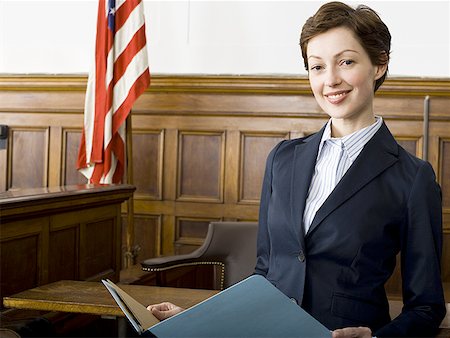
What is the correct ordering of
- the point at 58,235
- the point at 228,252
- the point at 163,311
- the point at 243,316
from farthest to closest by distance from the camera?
1. the point at 228,252
2. the point at 58,235
3. the point at 163,311
4. the point at 243,316

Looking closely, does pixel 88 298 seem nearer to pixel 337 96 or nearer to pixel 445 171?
pixel 337 96

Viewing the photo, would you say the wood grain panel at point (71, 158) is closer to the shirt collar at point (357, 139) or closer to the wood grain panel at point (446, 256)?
the wood grain panel at point (446, 256)

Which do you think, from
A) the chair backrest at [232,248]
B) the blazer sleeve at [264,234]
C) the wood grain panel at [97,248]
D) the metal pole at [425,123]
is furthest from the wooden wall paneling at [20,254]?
the metal pole at [425,123]

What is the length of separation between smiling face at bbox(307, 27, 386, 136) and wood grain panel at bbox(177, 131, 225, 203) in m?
3.63

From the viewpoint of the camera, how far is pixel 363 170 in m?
1.93

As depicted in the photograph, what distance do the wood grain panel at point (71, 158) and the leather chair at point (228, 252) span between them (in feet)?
6.73

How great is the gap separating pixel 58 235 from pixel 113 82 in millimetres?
2065

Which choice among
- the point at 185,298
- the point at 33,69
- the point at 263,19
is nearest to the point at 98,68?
the point at 33,69

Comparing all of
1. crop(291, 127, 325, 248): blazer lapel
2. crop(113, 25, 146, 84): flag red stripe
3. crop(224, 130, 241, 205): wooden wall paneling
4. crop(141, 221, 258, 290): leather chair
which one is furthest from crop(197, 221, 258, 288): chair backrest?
crop(291, 127, 325, 248): blazer lapel

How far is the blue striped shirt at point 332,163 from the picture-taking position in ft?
6.49

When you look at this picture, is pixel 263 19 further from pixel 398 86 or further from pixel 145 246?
pixel 145 246

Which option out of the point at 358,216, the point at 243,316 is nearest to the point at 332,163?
the point at 358,216

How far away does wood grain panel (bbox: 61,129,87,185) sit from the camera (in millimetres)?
5805

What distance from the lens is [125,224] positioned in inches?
224
